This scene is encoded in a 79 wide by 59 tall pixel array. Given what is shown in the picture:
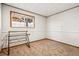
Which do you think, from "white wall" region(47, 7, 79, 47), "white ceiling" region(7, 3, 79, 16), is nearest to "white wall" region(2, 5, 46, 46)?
"white ceiling" region(7, 3, 79, 16)

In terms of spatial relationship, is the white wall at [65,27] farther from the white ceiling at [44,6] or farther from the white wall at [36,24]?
the white wall at [36,24]

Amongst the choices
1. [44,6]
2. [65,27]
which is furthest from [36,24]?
[65,27]

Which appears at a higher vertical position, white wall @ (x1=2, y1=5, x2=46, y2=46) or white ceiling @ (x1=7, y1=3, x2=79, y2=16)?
white ceiling @ (x1=7, y1=3, x2=79, y2=16)

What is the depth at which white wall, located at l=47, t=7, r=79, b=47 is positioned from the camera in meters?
2.15

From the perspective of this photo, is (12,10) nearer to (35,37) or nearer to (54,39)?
(35,37)

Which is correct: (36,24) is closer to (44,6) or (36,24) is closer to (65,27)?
(44,6)

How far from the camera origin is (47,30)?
3.16 metres

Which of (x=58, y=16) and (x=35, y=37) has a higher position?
(x=58, y=16)

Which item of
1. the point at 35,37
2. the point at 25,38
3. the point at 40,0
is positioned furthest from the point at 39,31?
the point at 40,0

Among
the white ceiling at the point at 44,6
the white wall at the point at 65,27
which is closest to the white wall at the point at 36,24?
the white ceiling at the point at 44,6

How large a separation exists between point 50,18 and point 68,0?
8.45 ft

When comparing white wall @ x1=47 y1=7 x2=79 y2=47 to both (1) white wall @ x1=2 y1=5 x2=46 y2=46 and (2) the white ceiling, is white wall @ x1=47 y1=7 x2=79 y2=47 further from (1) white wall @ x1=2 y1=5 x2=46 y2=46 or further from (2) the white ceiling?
(1) white wall @ x1=2 y1=5 x2=46 y2=46

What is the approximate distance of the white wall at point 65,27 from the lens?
215 centimetres

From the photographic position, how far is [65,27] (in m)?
2.47
